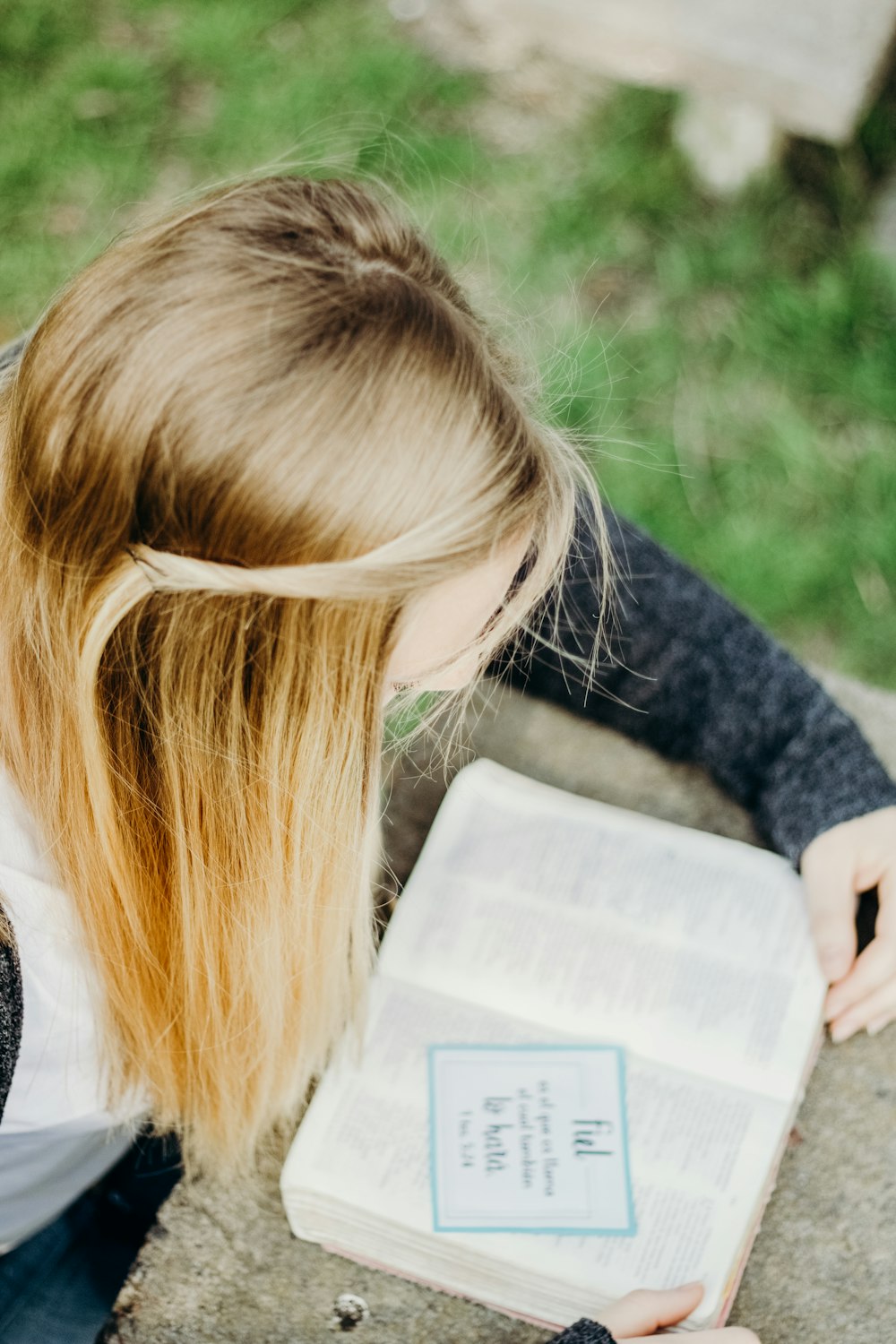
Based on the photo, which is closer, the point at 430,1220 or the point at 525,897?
the point at 430,1220

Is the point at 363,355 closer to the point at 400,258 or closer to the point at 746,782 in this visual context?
the point at 400,258

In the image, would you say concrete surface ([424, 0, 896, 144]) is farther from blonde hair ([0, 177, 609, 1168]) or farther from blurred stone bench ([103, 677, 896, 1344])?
blurred stone bench ([103, 677, 896, 1344])

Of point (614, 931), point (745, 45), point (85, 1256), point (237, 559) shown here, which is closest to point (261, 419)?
point (237, 559)

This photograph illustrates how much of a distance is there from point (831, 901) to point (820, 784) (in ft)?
0.43

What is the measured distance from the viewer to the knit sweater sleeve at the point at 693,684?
122cm

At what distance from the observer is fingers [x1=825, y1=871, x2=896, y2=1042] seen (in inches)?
42.3

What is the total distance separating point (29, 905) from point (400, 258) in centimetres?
62

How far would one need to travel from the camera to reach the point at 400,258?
879mm

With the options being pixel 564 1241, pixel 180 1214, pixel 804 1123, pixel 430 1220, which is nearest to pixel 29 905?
pixel 180 1214

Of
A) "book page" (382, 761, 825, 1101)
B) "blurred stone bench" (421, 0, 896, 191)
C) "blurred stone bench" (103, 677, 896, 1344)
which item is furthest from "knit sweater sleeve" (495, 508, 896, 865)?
"blurred stone bench" (421, 0, 896, 191)

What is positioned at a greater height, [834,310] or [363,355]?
[363,355]

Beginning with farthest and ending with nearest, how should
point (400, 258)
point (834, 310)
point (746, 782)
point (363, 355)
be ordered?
1. point (834, 310)
2. point (746, 782)
3. point (400, 258)
4. point (363, 355)

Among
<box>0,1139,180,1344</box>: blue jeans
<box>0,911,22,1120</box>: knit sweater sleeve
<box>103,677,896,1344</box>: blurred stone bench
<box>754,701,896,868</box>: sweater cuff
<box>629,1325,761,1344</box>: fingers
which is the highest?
<box>0,911,22,1120</box>: knit sweater sleeve

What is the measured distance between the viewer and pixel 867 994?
42.6 inches
